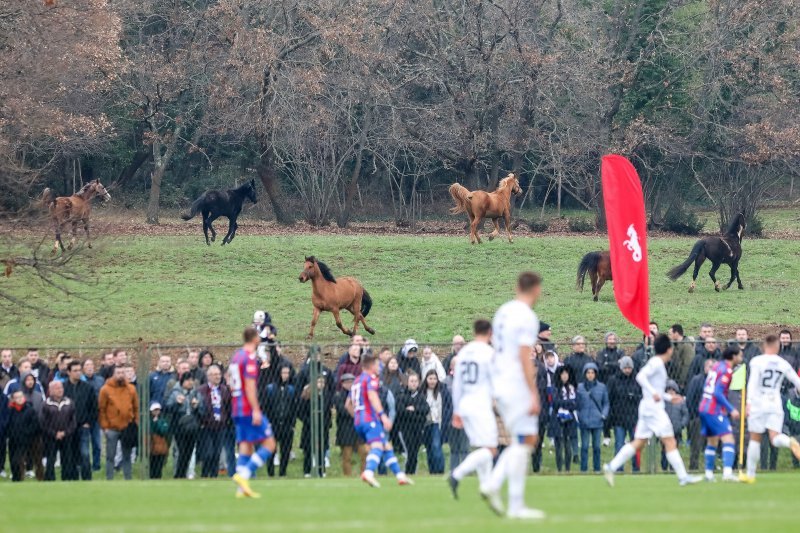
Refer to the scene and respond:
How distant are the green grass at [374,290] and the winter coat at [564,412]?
8185mm

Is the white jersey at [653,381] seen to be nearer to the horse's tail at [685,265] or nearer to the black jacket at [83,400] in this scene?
the black jacket at [83,400]

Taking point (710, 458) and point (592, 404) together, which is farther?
point (592, 404)

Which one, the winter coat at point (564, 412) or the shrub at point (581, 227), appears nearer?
the winter coat at point (564, 412)

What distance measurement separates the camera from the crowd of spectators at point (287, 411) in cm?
1833

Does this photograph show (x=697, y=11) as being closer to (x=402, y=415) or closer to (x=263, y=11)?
(x=263, y=11)

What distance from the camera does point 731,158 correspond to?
4947cm

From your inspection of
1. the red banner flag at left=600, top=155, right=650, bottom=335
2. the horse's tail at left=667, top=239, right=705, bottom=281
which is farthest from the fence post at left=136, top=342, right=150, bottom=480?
the horse's tail at left=667, top=239, right=705, bottom=281

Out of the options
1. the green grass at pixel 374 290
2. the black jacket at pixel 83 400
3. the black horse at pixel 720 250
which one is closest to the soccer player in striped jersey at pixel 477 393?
the black jacket at pixel 83 400

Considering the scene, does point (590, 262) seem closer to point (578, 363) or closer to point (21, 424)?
point (578, 363)

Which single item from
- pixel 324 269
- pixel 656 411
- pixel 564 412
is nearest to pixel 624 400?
pixel 564 412

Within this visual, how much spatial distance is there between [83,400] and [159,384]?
3.77ft

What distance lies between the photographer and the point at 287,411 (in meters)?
18.7

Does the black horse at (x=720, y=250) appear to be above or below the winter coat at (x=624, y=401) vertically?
above

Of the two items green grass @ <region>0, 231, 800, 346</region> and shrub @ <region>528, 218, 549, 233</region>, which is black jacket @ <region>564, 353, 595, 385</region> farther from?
shrub @ <region>528, 218, 549, 233</region>
